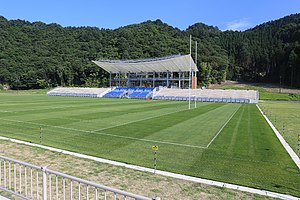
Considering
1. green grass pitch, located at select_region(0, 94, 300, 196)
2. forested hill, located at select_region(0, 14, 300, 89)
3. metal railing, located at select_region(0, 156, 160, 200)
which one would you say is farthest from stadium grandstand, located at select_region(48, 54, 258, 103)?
metal railing, located at select_region(0, 156, 160, 200)

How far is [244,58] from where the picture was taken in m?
132

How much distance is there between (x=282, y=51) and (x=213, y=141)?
123023 millimetres

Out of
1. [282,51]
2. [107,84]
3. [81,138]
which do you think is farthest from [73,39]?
[81,138]

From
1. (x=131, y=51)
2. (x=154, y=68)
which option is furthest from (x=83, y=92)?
(x=131, y=51)

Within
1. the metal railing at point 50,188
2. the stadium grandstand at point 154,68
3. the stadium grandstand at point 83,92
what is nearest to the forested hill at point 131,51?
the stadium grandstand at point 83,92

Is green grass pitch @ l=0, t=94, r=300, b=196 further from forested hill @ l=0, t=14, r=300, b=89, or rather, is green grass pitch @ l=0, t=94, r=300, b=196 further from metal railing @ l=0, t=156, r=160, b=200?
forested hill @ l=0, t=14, r=300, b=89

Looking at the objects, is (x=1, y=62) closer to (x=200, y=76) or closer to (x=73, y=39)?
(x=73, y=39)

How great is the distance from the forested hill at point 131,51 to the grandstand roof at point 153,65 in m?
25.8

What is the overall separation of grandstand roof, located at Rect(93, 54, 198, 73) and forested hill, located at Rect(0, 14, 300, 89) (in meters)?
25.8

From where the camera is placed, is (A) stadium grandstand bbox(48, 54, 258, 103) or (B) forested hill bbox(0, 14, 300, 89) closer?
(A) stadium grandstand bbox(48, 54, 258, 103)

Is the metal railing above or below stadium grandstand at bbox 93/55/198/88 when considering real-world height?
below

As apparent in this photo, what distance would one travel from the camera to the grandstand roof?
69000mm

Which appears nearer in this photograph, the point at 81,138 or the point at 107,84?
the point at 81,138

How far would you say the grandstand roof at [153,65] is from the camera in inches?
2717
